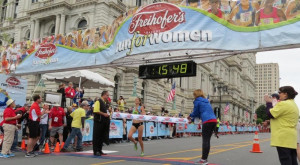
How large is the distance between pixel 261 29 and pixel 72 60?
843cm

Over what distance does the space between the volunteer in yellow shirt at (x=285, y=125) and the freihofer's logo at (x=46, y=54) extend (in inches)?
441

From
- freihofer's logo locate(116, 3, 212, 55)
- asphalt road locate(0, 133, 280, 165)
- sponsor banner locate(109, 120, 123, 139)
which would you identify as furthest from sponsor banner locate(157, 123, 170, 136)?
freihofer's logo locate(116, 3, 212, 55)

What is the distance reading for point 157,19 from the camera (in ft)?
37.3

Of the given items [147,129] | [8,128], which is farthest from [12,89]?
[147,129]

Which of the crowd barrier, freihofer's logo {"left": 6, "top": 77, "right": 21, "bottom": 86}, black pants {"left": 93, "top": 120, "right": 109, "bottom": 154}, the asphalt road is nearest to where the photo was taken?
the asphalt road

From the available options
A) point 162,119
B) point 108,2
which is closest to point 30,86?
point 108,2

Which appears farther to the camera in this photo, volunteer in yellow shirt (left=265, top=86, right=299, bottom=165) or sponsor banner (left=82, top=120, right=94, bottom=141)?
sponsor banner (left=82, top=120, right=94, bottom=141)

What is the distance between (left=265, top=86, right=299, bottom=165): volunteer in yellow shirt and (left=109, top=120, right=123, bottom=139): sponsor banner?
11.9 meters

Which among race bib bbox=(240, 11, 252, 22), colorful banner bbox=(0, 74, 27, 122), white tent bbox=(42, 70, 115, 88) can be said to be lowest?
colorful banner bbox=(0, 74, 27, 122)

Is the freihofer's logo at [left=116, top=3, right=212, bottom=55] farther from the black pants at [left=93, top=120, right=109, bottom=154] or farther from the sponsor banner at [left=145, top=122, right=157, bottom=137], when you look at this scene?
the sponsor banner at [left=145, top=122, right=157, bottom=137]

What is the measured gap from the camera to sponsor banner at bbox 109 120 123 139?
16797mm

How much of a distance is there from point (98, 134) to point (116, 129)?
7126 millimetres

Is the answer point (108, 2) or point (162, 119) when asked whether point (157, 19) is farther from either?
point (108, 2)

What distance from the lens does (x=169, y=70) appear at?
11.5 meters
